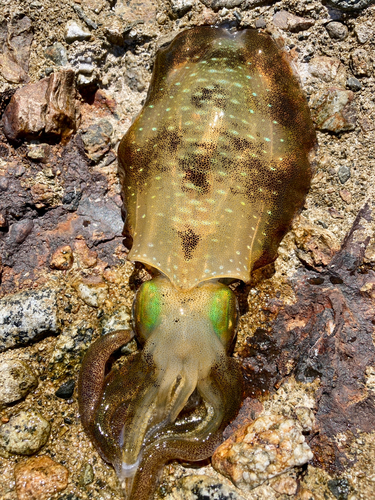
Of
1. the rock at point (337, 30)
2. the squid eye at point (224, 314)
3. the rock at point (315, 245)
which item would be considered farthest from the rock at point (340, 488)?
the rock at point (337, 30)

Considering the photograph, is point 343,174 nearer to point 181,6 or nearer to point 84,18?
point 181,6

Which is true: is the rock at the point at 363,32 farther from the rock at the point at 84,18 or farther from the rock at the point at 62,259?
the rock at the point at 62,259

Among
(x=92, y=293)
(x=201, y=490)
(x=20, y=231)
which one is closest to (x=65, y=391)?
(x=92, y=293)

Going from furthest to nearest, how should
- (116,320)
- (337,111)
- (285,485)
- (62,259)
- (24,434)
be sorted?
(337,111) < (62,259) < (116,320) < (24,434) < (285,485)

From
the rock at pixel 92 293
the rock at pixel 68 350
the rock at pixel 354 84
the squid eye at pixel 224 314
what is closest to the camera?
the squid eye at pixel 224 314

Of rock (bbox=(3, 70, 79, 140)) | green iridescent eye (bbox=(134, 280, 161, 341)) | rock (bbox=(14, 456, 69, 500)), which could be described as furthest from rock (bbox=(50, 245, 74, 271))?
rock (bbox=(14, 456, 69, 500))
